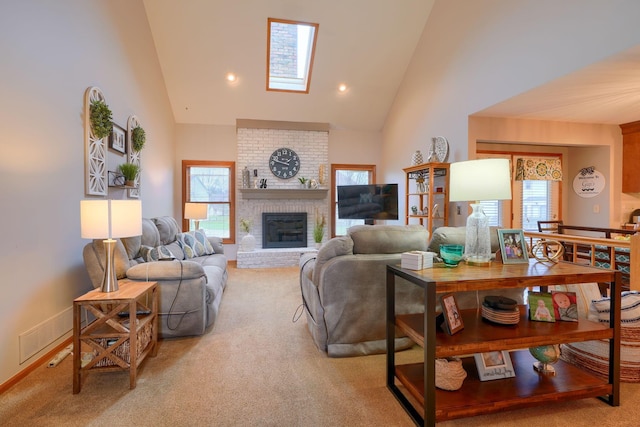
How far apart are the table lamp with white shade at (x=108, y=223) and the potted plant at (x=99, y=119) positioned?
4.66 feet

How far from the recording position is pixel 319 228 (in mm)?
6609

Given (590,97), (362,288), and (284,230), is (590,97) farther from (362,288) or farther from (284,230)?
(284,230)

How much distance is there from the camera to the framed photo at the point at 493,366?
6.34 ft

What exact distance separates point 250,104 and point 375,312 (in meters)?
A: 5.15

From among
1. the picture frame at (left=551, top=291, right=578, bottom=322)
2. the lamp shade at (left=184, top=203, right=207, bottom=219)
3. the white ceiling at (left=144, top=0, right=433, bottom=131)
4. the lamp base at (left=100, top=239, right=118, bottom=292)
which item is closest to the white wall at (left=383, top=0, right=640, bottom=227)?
the white ceiling at (left=144, top=0, right=433, bottom=131)

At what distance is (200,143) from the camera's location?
21.6ft

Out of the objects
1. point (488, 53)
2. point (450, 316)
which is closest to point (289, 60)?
point (488, 53)

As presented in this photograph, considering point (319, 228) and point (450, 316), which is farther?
point (319, 228)

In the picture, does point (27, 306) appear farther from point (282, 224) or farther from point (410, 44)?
point (410, 44)

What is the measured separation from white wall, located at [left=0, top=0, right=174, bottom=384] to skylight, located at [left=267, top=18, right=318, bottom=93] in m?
2.86

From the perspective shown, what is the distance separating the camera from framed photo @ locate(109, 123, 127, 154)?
3617mm

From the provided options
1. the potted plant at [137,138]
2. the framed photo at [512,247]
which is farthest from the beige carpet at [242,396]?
the potted plant at [137,138]

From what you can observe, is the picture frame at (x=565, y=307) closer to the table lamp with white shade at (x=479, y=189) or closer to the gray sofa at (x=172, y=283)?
the table lamp with white shade at (x=479, y=189)

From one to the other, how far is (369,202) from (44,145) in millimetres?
→ 4893
